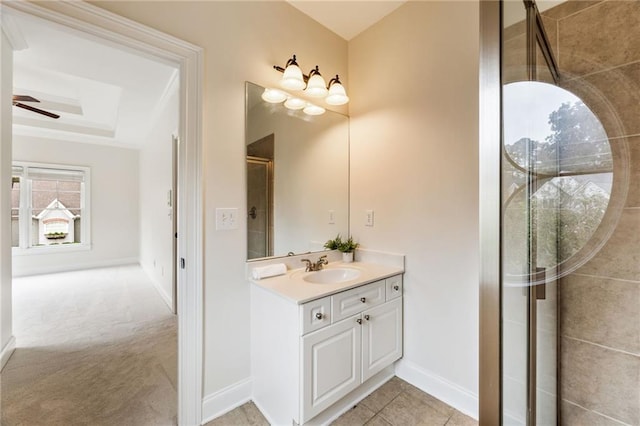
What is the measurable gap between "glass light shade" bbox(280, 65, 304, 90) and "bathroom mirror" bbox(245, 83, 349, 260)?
17 cm

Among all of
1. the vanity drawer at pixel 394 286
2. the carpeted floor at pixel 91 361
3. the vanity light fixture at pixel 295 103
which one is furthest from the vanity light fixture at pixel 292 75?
the carpeted floor at pixel 91 361

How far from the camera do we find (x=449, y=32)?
164cm

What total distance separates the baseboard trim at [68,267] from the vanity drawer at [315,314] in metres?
6.08

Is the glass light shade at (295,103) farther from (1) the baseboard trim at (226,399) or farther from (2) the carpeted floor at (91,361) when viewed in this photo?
(2) the carpeted floor at (91,361)

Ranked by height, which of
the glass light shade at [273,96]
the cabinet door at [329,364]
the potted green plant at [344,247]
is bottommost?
the cabinet door at [329,364]

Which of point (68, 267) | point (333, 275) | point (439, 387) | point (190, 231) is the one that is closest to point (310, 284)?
point (333, 275)

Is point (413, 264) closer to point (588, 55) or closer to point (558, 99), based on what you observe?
point (558, 99)

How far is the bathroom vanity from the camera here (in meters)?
1.33

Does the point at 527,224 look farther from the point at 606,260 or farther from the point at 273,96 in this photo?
the point at 273,96

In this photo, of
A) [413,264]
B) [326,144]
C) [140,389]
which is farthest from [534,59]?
[140,389]

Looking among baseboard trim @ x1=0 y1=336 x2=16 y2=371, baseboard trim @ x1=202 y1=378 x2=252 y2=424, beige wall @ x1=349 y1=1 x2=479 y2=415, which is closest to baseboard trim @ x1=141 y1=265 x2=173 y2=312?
baseboard trim @ x1=0 y1=336 x2=16 y2=371

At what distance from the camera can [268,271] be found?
66.0 inches

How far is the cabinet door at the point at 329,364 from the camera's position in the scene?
1316 mm

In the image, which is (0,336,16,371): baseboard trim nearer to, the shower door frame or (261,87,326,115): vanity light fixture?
(261,87,326,115): vanity light fixture
